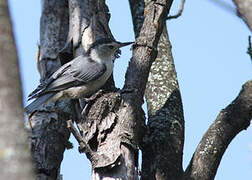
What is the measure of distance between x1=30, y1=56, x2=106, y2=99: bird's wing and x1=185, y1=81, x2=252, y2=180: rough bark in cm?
179

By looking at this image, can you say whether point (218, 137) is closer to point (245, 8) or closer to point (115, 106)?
point (115, 106)

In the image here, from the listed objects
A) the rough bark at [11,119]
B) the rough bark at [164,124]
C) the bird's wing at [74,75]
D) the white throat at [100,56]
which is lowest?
the rough bark at [164,124]

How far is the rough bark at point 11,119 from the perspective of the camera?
1268mm

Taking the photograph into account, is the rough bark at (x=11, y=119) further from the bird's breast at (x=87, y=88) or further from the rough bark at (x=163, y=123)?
the bird's breast at (x=87, y=88)

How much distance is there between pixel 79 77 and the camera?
5406 millimetres

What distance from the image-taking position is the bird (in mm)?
5191

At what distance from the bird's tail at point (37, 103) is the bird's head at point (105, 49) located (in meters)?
0.72

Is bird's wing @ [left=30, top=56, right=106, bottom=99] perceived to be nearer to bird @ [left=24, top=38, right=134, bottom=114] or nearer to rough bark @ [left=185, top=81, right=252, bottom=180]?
bird @ [left=24, top=38, right=134, bottom=114]

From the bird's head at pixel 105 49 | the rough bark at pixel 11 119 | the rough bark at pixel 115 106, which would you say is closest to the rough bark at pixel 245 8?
the rough bark at pixel 11 119

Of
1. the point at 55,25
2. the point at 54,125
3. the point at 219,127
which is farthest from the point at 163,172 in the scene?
the point at 55,25

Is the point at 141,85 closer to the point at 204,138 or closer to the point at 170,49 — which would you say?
the point at 204,138

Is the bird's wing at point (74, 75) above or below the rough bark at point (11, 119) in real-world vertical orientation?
below

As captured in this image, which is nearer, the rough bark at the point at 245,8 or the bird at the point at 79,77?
the rough bark at the point at 245,8

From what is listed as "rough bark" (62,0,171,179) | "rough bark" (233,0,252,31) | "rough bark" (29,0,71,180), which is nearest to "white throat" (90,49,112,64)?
"rough bark" (62,0,171,179)
